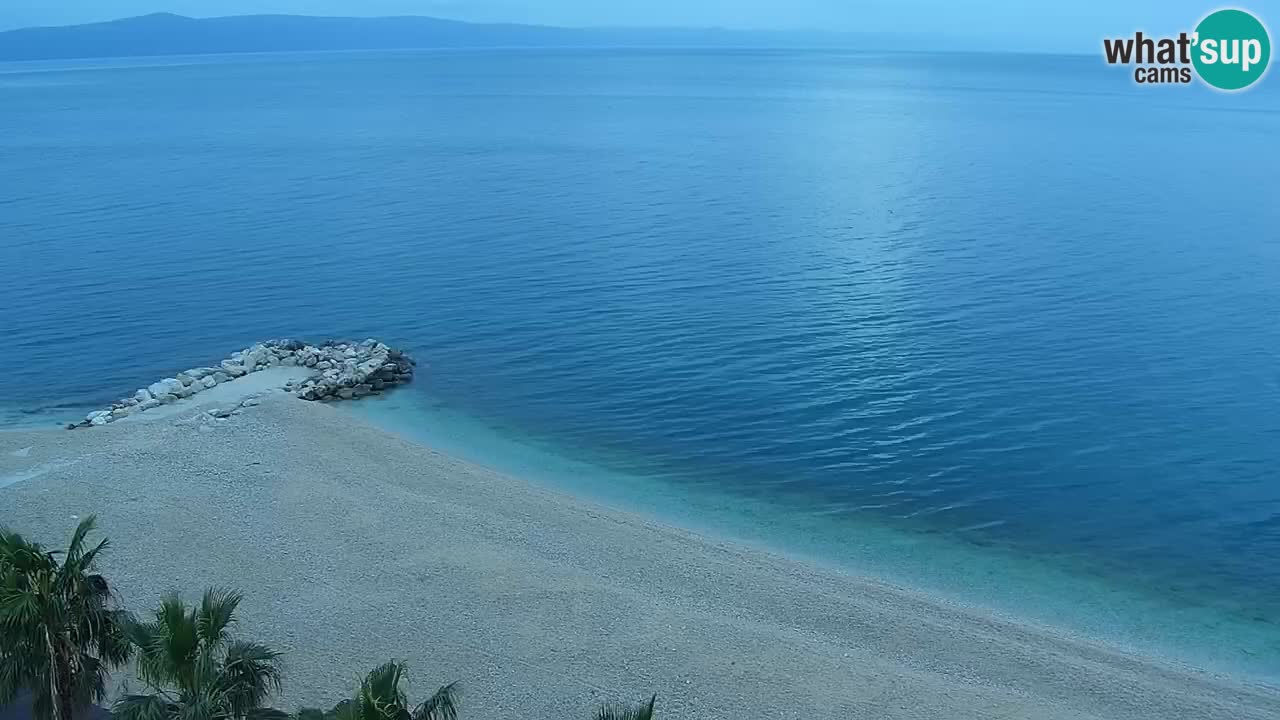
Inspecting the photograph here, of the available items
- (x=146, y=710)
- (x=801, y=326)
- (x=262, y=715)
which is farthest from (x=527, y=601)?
(x=801, y=326)

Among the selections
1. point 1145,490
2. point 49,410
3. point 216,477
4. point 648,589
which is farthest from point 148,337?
point 1145,490

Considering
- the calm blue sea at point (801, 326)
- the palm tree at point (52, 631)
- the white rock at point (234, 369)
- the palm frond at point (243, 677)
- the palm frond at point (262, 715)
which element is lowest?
the calm blue sea at point (801, 326)

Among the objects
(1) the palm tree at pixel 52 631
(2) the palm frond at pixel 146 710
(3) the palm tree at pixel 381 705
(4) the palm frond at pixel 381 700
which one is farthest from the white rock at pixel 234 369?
(4) the palm frond at pixel 381 700

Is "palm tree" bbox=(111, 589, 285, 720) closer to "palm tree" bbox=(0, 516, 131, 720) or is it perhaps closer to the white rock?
"palm tree" bbox=(0, 516, 131, 720)

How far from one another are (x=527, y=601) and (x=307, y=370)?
63.4 feet

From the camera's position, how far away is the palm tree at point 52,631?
13188 mm

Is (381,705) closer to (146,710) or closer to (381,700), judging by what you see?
(381,700)

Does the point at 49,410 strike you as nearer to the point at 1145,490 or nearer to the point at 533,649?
the point at 533,649

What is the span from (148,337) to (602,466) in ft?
75.3

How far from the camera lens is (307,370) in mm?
39562

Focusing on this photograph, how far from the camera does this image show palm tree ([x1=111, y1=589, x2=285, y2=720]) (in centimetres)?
1276

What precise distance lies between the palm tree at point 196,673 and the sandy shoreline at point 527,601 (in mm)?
6407

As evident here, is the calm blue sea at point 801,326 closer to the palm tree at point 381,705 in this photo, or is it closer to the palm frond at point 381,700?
the palm tree at point 381,705

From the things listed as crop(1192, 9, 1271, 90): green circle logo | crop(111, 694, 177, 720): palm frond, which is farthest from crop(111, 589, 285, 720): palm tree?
crop(1192, 9, 1271, 90): green circle logo
